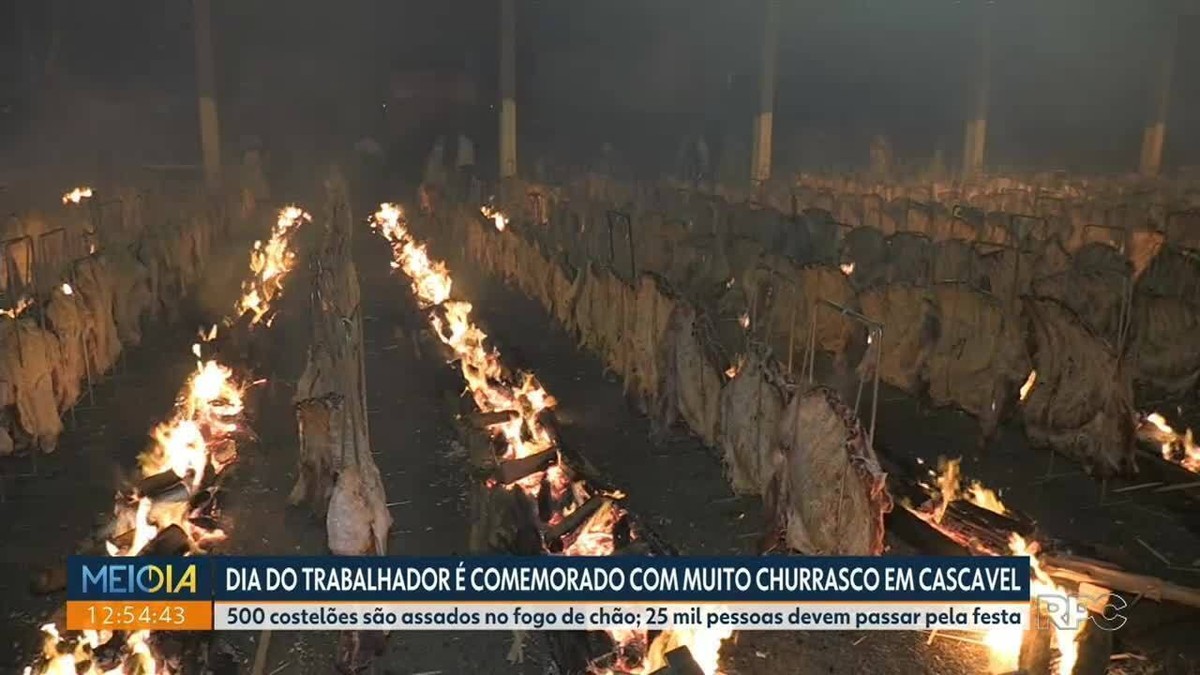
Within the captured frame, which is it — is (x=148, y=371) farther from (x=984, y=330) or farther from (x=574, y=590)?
(x=984, y=330)

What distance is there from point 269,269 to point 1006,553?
17.5 m

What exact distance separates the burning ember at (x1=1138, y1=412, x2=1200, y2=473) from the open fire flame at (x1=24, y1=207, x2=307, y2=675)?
1046 centimetres

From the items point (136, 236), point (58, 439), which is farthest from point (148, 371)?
point (136, 236)

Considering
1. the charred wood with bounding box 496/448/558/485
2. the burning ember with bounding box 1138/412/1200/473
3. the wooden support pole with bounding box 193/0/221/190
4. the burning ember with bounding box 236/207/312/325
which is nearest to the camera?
the charred wood with bounding box 496/448/558/485

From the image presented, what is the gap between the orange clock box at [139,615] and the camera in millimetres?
6813

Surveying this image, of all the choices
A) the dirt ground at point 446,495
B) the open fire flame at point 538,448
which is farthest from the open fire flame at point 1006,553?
the open fire flame at point 538,448

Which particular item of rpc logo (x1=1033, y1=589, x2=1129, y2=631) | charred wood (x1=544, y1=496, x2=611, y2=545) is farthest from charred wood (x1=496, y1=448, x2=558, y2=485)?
rpc logo (x1=1033, y1=589, x2=1129, y2=631)

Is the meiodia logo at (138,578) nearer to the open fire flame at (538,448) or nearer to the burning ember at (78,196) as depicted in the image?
the open fire flame at (538,448)

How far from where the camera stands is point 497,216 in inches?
1007

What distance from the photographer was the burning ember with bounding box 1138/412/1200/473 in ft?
35.4

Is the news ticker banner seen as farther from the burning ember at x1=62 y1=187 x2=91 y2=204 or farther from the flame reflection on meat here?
the burning ember at x1=62 y1=187 x2=91 y2=204

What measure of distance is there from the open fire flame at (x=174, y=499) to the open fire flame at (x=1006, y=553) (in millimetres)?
6087

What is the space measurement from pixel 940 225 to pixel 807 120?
79.8 feet

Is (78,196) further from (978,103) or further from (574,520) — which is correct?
(978,103)
